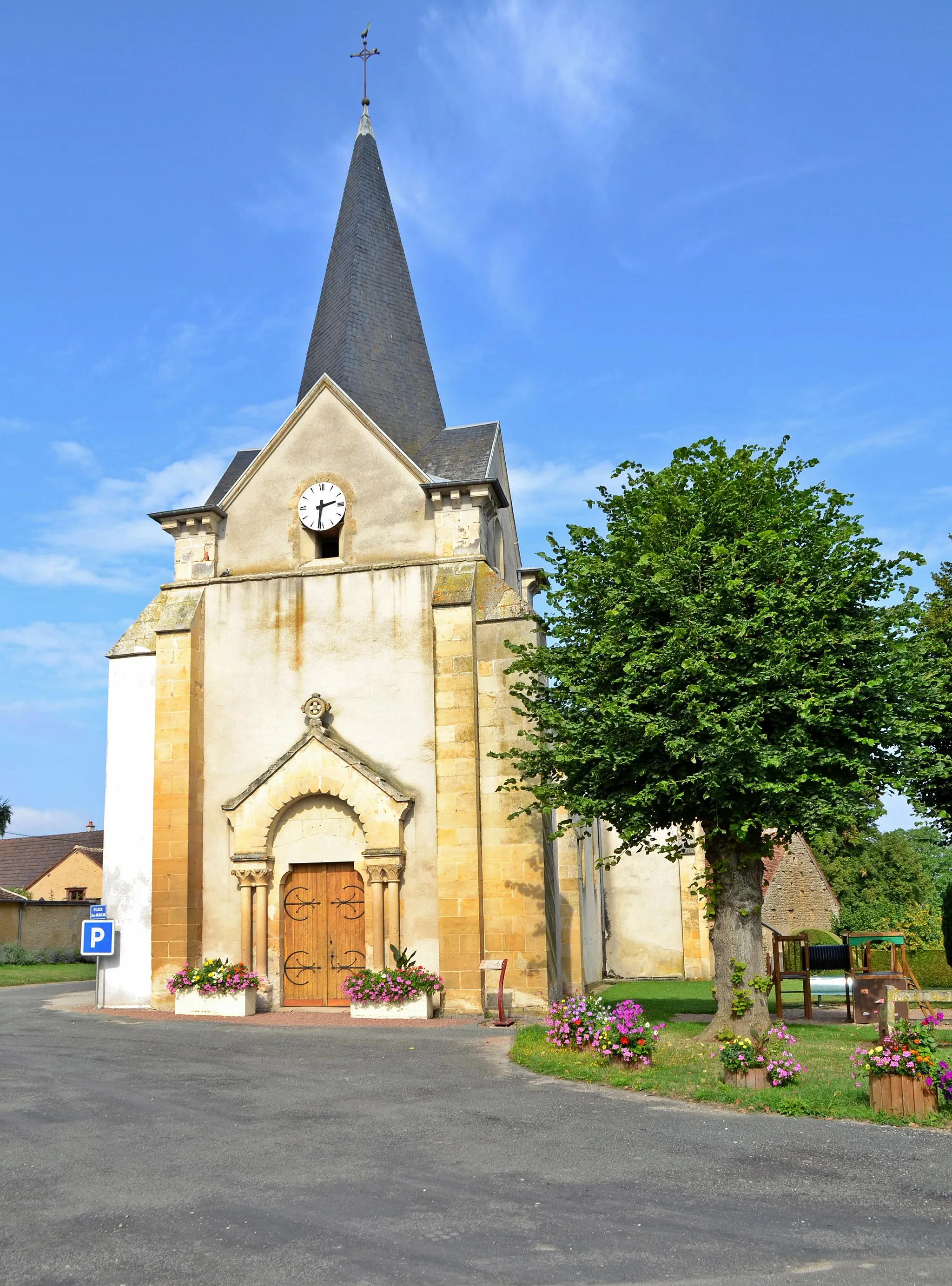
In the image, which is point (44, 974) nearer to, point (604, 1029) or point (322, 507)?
point (322, 507)

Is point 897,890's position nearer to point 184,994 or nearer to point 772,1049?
point 184,994

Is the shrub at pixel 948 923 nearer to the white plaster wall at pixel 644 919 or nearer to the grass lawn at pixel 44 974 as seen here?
the white plaster wall at pixel 644 919

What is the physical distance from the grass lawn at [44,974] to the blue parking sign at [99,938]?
11601 millimetres

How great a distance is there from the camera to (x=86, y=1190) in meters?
7.62

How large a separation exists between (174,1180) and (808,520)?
37.0 ft

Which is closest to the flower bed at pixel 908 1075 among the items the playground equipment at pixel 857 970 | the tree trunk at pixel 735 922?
the tree trunk at pixel 735 922

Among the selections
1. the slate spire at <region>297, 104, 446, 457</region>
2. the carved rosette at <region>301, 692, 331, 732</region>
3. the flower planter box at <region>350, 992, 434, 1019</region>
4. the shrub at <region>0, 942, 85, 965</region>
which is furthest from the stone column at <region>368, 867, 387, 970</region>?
the shrub at <region>0, 942, 85, 965</region>

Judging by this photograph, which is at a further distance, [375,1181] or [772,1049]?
[772,1049]

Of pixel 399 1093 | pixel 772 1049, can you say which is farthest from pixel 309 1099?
pixel 772 1049

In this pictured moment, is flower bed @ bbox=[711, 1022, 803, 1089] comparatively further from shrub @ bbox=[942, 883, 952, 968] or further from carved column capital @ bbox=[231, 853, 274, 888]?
shrub @ bbox=[942, 883, 952, 968]

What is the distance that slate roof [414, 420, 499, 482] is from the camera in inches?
859

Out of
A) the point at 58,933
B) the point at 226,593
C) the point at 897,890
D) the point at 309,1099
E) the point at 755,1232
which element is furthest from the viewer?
the point at 897,890

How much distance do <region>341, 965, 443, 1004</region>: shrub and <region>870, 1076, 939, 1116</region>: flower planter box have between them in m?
9.43

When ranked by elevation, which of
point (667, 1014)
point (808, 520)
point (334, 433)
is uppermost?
point (334, 433)
